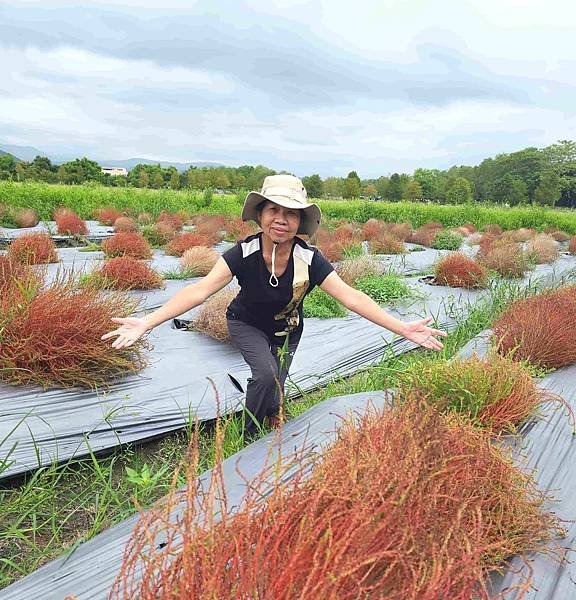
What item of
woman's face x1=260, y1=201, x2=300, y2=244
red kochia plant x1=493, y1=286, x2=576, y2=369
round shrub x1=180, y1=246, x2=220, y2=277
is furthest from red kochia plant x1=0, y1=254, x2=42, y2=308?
red kochia plant x1=493, y1=286, x2=576, y2=369

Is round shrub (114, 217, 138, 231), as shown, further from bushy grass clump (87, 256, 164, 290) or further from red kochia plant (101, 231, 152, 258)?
bushy grass clump (87, 256, 164, 290)

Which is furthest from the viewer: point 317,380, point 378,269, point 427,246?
point 427,246

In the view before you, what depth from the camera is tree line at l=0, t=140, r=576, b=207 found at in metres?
40.5

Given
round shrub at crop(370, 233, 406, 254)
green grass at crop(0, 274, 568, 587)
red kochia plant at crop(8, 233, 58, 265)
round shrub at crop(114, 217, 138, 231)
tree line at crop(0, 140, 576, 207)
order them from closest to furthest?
green grass at crop(0, 274, 568, 587) → red kochia plant at crop(8, 233, 58, 265) → round shrub at crop(370, 233, 406, 254) → round shrub at crop(114, 217, 138, 231) → tree line at crop(0, 140, 576, 207)

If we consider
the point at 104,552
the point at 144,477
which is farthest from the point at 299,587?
the point at 144,477

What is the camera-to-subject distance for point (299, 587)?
1.11 m

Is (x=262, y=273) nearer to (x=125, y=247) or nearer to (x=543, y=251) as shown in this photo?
(x=125, y=247)

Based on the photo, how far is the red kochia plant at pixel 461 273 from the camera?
23.4ft

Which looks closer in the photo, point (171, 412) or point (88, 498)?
point (88, 498)

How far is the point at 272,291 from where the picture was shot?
2.73 metres

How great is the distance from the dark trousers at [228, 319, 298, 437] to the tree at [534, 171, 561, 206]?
53609mm

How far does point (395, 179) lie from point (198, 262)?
154 feet

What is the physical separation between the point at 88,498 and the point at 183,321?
2.25 m

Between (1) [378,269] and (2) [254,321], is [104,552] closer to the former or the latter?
(2) [254,321]
